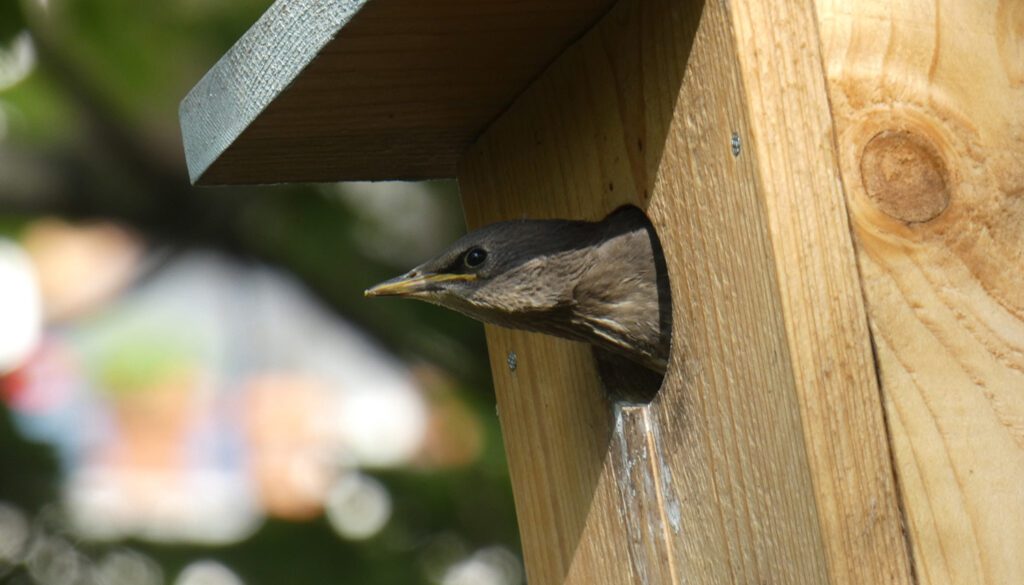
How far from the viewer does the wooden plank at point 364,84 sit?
2246mm

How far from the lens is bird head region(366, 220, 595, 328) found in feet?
8.14

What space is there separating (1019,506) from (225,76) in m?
1.47

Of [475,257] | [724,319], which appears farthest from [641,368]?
[724,319]

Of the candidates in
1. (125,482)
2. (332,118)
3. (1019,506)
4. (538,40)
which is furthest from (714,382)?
(125,482)

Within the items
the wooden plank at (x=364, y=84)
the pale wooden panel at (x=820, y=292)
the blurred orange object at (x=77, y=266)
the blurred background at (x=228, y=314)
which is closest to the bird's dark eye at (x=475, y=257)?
the wooden plank at (x=364, y=84)

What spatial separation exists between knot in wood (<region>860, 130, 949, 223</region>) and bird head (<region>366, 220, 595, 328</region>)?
0.60 metres

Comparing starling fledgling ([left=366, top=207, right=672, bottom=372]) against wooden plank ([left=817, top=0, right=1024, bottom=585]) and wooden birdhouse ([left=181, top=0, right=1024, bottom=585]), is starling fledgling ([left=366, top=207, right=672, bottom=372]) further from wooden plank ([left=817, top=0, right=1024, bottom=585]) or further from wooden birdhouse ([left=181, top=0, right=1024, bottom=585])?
wooden plank ([left=817, top=0, right=1024, bottom=585])

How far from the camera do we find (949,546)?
1.92 m

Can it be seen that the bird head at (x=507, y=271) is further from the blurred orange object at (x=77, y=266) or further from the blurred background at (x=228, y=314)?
the blurred orange object at (x=77, y=266)

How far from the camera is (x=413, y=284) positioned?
2.56m

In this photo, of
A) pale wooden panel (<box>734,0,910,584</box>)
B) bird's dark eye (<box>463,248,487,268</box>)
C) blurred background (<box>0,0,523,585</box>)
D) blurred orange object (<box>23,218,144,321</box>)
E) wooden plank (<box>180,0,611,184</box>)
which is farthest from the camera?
blurred orange object (<box>23,218,144,321</box>)

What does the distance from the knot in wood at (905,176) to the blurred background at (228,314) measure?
2.66 m

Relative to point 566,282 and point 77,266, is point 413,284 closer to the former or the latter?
point 566,282

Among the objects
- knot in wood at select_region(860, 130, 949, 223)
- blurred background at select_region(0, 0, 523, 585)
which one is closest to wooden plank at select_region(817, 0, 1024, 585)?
knot in wood at select_region(860, 130, 949, 223)
